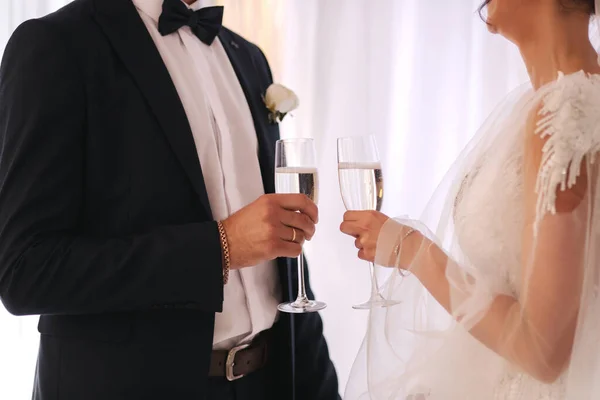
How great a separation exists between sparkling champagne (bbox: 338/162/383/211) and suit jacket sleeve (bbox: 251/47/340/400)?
12.5 inches

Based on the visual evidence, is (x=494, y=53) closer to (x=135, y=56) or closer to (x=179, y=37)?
(x=179, y=37)

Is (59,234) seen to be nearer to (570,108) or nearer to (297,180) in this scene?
(297,180)

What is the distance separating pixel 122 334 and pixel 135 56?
527 mm

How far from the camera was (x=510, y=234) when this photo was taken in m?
1.03

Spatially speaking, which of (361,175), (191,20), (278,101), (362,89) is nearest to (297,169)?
(361,175)

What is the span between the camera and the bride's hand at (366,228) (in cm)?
115

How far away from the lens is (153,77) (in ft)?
3.96

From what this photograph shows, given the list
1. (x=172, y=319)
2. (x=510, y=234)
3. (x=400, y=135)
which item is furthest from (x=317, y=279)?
(x=510, y=234)

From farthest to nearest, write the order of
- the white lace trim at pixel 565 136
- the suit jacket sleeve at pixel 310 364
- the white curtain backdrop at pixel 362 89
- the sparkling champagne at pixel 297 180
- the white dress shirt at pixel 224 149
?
the white curtain backdrop at pixel 362 89 → the suit jacket sleeve at pixel 310 364 → the white dress shirt at pixel 224 149 → the sparkling champagne at pixel 297 180 → the white lace trim at pixel 565 136

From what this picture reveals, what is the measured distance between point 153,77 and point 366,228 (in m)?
0.50

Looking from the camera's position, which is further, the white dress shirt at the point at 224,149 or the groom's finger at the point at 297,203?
the white dress shirt at the point at 224,149

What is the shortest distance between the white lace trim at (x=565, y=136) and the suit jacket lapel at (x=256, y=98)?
0.67 meters

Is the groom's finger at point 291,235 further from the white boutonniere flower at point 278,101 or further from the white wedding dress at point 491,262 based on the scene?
the white boutonniere flower at point 278,101

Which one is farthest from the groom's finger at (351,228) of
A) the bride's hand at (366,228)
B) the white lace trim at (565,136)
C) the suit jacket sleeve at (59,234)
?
the white lace trim at (565,136)
